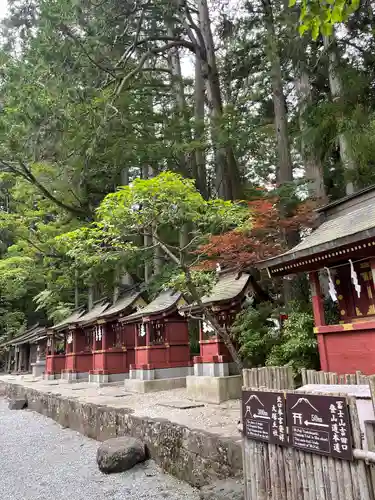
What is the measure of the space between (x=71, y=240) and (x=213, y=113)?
24.8ft

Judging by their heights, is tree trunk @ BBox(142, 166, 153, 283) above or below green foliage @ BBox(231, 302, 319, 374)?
above

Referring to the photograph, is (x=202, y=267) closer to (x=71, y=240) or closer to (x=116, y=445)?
(x=71, y=240)

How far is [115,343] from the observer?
16375mm

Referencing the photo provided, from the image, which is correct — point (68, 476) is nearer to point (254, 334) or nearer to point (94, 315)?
point (254, 334)

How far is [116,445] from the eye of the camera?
7.13m

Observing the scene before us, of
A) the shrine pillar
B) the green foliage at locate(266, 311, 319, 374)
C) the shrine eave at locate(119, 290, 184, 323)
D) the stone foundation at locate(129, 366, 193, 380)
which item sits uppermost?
the shrine eave at locate(119, 290, 184, 323)

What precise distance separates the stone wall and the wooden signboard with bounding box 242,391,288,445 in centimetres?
123

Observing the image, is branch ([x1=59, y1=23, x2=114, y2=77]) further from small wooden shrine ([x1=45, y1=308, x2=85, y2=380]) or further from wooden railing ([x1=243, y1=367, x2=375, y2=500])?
small wooden shrine ([x1=45, y1=308, x2=85, y2=380])

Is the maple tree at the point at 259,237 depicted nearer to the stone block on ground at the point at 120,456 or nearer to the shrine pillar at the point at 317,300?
the shrine pillar at the point at 317,300

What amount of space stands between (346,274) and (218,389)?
423cm

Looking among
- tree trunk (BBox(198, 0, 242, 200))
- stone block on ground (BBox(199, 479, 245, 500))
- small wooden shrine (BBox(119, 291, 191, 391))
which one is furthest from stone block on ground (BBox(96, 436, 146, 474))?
tree trunk (BBox(198, 0, 242, 200))

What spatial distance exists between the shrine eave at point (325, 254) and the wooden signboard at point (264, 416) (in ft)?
11.0

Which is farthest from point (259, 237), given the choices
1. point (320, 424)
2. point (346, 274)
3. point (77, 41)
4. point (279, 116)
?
point (77, 41)

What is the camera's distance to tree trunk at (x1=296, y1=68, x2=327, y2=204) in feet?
36.6
